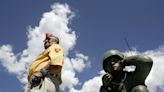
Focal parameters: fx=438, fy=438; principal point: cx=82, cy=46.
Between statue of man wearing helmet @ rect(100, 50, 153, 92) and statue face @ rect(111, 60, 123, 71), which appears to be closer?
statue of man wearing helmet @ rect(100, 50, 153, 92)

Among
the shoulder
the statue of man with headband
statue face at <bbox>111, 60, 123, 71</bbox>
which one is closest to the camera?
the shoulder

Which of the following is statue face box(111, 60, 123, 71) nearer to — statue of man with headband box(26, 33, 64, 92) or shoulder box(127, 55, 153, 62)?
shoulder box(127, 55, 153, 62)

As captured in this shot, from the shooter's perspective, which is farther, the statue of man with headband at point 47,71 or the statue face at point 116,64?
the statue of man with headband at point 47,71

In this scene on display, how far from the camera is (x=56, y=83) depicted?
828 centimetres

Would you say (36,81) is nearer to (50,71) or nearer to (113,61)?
(50,71)

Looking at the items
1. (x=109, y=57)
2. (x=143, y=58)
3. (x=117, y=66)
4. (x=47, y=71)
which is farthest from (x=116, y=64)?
(x=47, y=71)

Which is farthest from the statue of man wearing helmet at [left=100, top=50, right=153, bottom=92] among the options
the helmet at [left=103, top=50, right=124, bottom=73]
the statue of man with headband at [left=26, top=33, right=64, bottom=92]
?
the statue of man with headband at [left=26, top=33, right=64, bottom=92]

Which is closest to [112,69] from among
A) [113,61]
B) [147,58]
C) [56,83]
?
[113,61]

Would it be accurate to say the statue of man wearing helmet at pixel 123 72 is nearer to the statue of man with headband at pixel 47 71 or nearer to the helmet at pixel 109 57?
the helmet at pixel 109 57

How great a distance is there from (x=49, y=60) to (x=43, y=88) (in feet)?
2.06

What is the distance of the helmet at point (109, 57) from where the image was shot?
760cm

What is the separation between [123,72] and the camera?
7.62 meters

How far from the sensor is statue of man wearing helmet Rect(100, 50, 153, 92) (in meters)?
7.31

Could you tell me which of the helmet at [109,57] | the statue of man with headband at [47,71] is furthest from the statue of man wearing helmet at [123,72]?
the statue of man with headband at [47,71]
